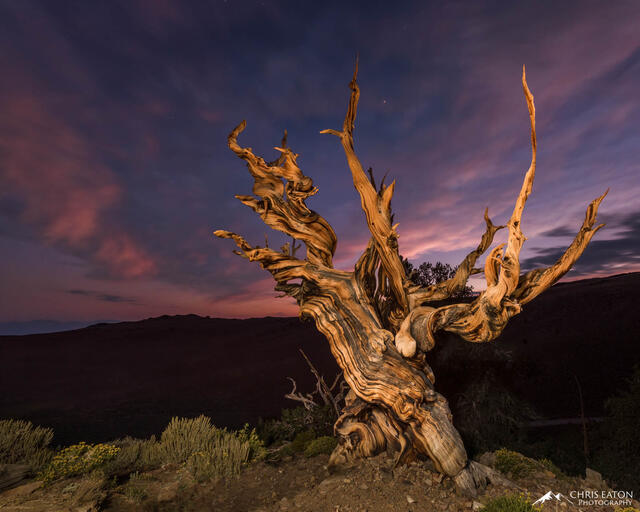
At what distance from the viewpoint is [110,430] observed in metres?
18.1

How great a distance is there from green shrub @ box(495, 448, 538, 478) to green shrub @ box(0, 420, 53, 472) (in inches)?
326

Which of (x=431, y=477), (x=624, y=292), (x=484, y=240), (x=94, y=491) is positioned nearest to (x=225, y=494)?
(x=94, y=491)

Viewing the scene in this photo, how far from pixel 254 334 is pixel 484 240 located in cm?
5311

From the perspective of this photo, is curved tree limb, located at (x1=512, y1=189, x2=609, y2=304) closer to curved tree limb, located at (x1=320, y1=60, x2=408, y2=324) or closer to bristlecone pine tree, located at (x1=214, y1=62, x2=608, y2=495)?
bristlecone pine tree, located at (x1=214, y1=62, x2=608, y2=495)

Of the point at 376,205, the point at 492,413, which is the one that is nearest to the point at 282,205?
the point at 376,205

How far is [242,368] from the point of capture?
3625 cm

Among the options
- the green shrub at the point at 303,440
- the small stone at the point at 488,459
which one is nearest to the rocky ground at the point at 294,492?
the small stone at the point at 488,459

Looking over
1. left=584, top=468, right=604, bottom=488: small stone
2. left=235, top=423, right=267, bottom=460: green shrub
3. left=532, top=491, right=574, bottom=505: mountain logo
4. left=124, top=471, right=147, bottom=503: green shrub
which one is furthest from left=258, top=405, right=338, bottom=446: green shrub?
left=584, top=468, right=604, bottom=488: small stone

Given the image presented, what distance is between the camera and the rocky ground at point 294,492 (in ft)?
16.6

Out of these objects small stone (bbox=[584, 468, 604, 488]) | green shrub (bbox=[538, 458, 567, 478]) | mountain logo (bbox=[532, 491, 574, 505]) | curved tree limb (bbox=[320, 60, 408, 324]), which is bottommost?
small stone (bbox=[584, 468, 604, 488])

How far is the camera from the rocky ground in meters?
5.06

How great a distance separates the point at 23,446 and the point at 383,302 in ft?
25.0

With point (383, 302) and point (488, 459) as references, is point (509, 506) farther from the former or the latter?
→ point (383, 302)

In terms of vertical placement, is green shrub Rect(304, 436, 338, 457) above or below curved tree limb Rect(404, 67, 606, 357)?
below
